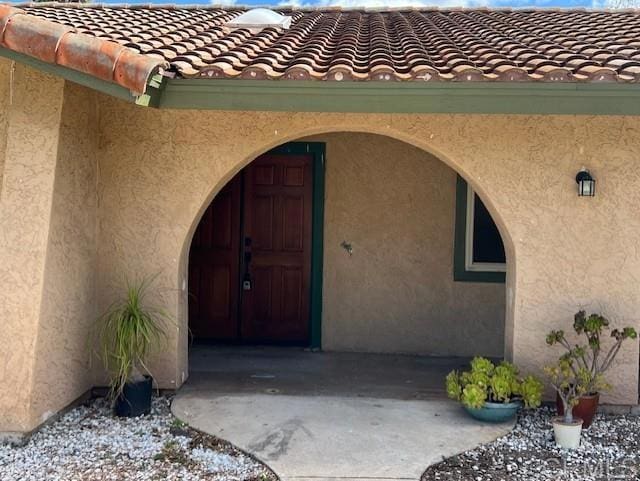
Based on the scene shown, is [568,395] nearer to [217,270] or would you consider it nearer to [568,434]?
[568,434]

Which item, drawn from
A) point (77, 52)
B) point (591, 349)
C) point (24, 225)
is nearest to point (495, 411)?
point (591, 349)

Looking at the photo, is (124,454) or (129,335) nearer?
(124,454)

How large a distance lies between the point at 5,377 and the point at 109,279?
5.05ft

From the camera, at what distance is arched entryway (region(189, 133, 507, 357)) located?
8922 mm

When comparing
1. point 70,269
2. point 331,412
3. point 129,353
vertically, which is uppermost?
point 70,269

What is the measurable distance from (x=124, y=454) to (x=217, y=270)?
13.5 ft

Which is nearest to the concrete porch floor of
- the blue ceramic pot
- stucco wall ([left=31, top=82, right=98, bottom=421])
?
the blue ceramic pot

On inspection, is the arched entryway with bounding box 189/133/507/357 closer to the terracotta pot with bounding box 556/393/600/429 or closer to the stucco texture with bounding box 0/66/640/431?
the stucco texture with bounding box 0/66/640/431

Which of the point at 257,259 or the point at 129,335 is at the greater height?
the point at 257,259

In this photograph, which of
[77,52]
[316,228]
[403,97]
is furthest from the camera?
[316,228]

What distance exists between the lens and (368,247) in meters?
9.00

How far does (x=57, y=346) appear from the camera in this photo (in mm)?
6090

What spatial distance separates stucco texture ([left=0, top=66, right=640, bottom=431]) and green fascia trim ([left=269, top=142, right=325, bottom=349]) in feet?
7.37

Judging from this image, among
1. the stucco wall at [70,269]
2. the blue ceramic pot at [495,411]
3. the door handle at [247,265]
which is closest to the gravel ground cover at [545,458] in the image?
the blue ceramic pot at [495,411]
